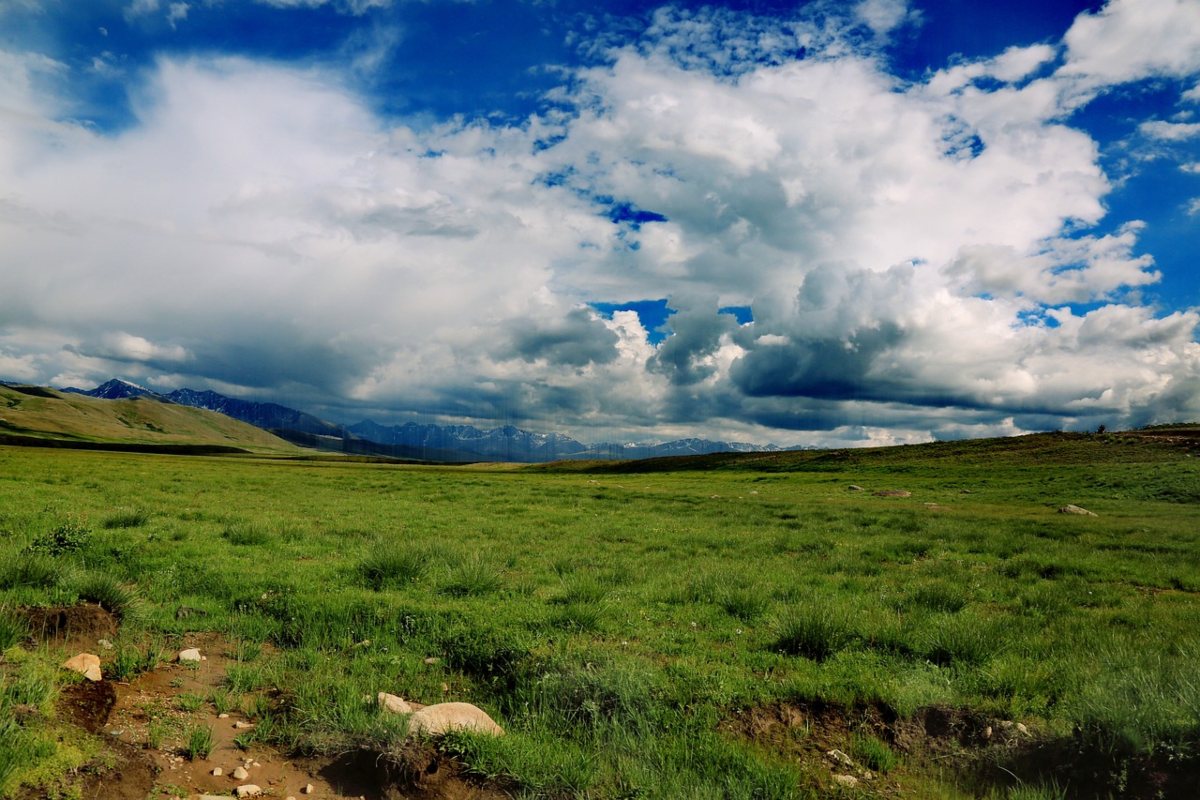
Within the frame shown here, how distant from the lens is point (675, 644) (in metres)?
10.0

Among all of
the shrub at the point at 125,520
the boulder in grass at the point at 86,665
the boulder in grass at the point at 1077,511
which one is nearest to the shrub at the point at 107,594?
the boulder in grass at the point at 86,665

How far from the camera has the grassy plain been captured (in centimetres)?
629

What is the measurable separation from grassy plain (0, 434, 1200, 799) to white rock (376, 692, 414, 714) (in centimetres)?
21

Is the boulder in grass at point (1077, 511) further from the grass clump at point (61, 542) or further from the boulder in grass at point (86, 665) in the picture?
the grass clump at point (61, 542)

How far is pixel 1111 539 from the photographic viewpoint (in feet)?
77.7

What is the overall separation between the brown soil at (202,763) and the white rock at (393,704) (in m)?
0.68

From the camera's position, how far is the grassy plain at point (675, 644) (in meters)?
6.29

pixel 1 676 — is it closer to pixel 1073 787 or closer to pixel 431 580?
pixel 431 580

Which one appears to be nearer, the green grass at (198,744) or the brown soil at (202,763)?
the brown soil at (202,763)

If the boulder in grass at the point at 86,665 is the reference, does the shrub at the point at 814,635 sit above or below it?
below

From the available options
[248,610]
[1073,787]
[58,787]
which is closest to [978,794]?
[1073,787]

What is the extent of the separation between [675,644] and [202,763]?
6.59 m

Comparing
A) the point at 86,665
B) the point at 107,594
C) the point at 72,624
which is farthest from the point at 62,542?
the point at 86,665

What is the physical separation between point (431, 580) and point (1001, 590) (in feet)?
44.7
